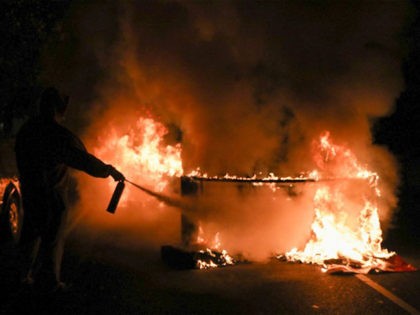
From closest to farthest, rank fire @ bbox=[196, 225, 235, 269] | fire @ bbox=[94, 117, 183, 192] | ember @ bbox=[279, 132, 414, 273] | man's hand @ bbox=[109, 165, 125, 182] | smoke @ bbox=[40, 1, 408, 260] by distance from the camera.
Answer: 1. man's hand @ bbox=[109, 165, 125, 182]
2. fire @ bbox=[196, 225, 235, 269]
3. ember @ bbox=[279, 132, 414, 273]
4. smoke @ bbox=[40, 1, 408, 260]
5. fire @ bbox=[94, 117, 183, 192]

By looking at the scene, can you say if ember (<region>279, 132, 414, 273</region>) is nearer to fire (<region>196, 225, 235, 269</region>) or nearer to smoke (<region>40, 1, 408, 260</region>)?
smoke (<region>40, 1, 408, 260</region>)

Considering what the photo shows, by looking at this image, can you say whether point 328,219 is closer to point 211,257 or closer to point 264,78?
point 211,257

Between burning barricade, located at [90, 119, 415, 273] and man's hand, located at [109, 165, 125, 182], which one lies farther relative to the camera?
burning barricade, located at [90, 119, 415, 273]

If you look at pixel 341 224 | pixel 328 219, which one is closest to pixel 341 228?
pixel 341 224

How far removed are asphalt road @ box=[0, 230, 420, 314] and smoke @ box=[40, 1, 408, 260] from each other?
1.48 metres

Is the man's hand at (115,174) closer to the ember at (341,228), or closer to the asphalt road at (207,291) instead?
the asphalt road at (207,291)

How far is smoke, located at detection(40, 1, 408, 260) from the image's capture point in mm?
8406

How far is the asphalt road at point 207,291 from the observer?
505 cm

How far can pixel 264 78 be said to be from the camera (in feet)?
28.8

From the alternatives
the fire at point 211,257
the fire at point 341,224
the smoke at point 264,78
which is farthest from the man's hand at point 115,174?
the fire at point 341,224

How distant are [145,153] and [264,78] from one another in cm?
676

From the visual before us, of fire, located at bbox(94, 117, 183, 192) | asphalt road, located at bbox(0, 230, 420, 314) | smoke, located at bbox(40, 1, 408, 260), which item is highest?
fire, located at bbox(94, 117, 183, 192)

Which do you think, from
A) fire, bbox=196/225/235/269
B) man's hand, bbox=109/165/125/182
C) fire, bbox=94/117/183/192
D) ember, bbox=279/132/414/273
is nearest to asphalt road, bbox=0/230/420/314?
fire, bbox=196/225/235/269

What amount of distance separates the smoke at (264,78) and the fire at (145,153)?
4.11 m
